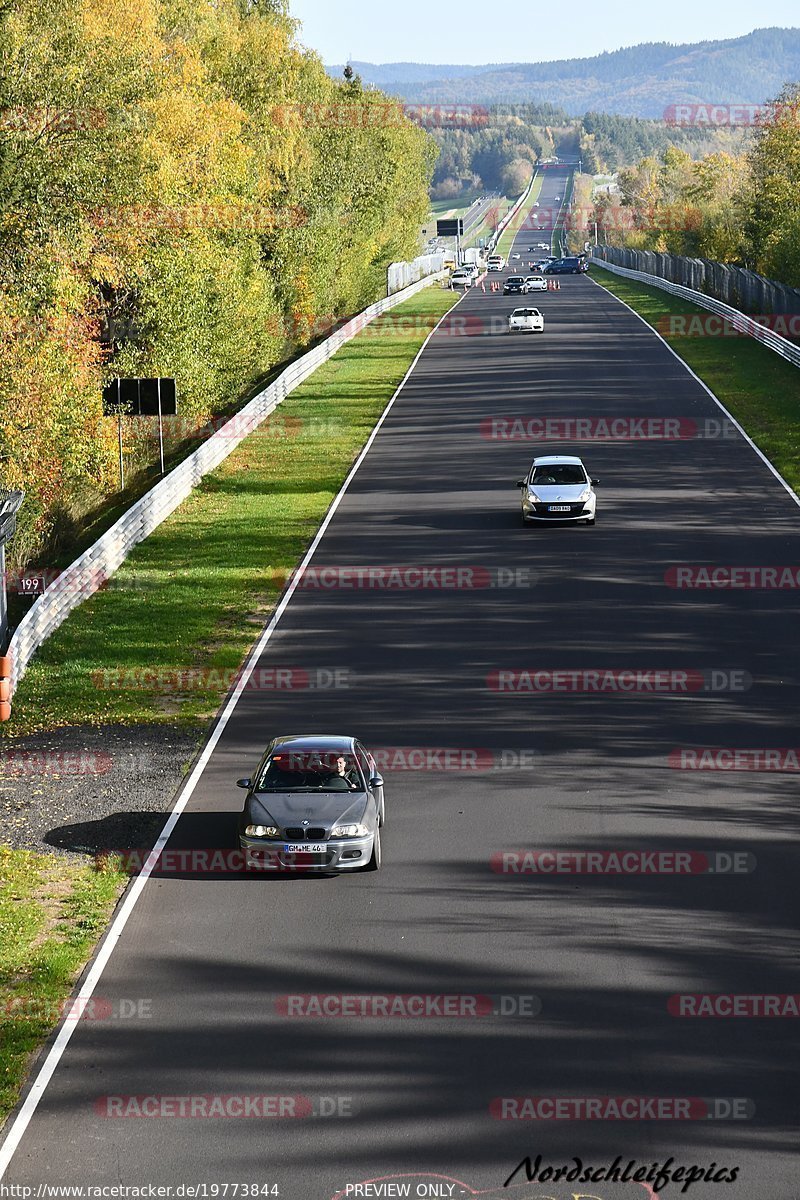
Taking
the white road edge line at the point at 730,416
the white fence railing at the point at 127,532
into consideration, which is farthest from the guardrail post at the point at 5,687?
the white road edge line at the point at 730,416

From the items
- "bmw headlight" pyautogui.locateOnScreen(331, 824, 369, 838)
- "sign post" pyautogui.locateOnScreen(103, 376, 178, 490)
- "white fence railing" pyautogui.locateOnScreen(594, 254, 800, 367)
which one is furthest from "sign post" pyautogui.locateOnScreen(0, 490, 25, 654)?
"white fence railing" pyautogui.locateOnScreen(594, 254, 800, 367)

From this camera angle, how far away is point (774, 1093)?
38.2 ft

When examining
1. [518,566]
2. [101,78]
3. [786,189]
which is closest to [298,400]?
[101,78]

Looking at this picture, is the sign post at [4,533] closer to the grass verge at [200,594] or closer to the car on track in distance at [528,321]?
the grass verge at [200,594]

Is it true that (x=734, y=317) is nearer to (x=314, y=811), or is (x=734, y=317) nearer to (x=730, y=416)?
A: (x=730, y=416)

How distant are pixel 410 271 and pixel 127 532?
98.8 m

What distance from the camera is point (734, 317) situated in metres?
72.9

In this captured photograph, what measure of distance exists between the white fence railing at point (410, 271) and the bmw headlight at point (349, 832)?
311 feet

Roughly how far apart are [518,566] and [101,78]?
16.3 m

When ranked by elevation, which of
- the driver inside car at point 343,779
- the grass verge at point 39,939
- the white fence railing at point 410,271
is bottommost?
the grass verge at point 39,939

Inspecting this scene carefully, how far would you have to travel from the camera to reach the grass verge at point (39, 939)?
13.1m

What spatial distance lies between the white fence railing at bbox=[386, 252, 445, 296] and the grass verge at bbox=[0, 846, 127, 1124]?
9445 centimetres

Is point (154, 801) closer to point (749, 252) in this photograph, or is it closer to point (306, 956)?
point (306, 956)

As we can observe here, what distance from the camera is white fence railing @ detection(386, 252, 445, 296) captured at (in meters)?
113
